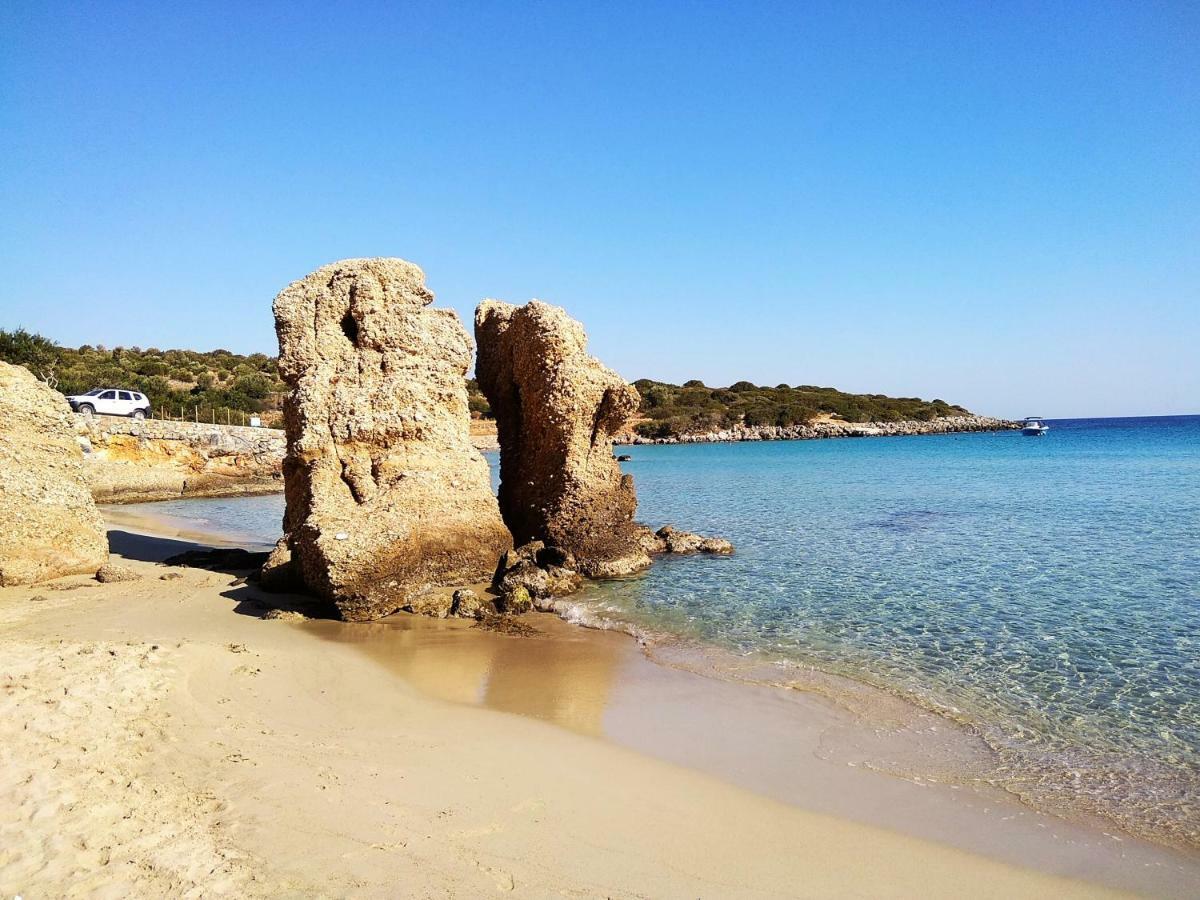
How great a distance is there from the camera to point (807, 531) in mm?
18156

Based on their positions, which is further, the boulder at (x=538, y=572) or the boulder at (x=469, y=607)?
the boulder at (x=538, y=572)

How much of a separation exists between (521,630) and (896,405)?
98.7m


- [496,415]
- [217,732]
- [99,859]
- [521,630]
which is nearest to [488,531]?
[521,630]

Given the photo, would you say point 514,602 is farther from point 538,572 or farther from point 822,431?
point 822,431

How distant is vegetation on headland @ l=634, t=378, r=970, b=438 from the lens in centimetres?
7975

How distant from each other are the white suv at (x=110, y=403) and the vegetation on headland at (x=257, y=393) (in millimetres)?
3533

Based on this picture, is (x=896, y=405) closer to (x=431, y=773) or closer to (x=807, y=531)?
(x=807, y=531)

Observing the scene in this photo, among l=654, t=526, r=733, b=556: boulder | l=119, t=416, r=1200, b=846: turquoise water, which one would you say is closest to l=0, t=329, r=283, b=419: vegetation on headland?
l=119, t=416, r=1200, b=846: turquoise water

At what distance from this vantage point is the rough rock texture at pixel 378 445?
401 inches

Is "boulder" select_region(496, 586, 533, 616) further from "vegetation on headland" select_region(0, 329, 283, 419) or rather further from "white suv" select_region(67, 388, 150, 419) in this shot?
"vegetation on headland" select_region(0, 329, 283, 419)

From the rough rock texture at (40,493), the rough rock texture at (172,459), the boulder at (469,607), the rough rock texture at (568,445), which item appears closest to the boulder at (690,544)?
the rough rock texture at (568,445)

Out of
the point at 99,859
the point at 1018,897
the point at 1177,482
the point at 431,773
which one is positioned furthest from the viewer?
the point at 1177,482

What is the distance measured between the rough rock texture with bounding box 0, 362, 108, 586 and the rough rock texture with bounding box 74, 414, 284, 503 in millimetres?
13852

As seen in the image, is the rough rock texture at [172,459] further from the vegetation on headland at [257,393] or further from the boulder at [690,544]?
the boulder at [690,544]
